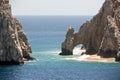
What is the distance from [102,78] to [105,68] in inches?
756

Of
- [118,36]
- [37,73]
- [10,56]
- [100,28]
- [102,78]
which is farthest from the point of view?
[100,28]

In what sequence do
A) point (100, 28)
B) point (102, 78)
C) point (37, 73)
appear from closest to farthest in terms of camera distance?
point (102, 78), point (37, 73), point (100, 28)

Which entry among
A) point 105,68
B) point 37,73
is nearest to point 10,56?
point 37,73

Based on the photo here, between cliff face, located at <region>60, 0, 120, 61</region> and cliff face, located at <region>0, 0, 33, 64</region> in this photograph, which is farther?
cliff face, located at <region>60, 0, 120, 61</region>

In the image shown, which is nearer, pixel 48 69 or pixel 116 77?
pixel 116 77

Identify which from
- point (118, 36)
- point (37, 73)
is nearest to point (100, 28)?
point (118, 36)

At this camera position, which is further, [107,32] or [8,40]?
[107,32]

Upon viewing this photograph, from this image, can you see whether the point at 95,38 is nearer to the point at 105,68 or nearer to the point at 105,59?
the point at 105,59

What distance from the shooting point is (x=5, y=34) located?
557ft

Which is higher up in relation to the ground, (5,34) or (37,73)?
(5,34)

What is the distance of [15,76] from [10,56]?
22.4 m

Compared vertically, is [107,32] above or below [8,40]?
above

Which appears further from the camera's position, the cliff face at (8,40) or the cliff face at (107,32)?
the cliff face at (107,32)

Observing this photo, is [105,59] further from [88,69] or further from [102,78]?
[102,78]
